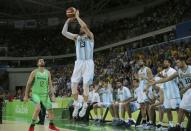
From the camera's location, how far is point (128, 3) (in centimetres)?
4284

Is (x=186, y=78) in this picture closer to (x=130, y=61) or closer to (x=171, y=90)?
(x=171, y=90)

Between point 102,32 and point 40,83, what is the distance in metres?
32.1

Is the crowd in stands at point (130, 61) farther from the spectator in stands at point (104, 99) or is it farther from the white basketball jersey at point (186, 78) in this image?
the spectator in stands at point (104, 99)

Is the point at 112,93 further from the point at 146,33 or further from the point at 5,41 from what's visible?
the point at 5,41

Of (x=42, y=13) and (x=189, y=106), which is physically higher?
(x=42, y=13)

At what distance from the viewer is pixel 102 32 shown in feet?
142

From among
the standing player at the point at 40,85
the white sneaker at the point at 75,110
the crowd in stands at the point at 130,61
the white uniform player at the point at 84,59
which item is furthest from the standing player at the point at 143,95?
the white sneaker at the point at 75,110

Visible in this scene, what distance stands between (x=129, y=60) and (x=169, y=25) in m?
7.99

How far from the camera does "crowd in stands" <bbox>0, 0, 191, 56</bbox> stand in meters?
33.8

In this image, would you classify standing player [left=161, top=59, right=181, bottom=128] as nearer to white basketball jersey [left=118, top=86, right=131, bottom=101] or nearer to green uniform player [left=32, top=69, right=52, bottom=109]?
green uniform player [left=32, top=69, right=52, bottom=109]

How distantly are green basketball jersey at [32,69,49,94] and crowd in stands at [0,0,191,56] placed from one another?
21.4m

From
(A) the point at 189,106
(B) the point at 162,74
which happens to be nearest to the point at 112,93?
(B) the point at 162,74

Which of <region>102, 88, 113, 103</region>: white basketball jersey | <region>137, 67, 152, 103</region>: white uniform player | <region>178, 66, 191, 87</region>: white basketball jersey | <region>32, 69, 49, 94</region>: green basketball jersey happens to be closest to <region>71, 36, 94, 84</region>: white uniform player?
<region>32, 69, 49, 94</region>: green basketball jersey

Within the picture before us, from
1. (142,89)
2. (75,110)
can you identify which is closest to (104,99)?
(75,110)
